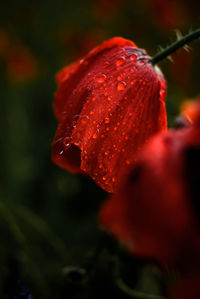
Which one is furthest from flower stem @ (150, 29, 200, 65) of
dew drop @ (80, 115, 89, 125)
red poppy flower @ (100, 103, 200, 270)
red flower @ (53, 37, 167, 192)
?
red poppy flower @ (100, 103, 200, 270)

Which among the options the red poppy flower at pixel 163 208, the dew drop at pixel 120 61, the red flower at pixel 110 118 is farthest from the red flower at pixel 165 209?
the dew drop at pixel 120 61

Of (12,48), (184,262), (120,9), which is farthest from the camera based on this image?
(120,9)

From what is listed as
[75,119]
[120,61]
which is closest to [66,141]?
[75,119]

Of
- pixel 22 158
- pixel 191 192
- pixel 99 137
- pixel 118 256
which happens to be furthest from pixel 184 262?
pixel 22 158

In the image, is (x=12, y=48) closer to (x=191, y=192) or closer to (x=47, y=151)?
(x=47, y=151)

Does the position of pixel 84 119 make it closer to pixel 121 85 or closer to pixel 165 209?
pixel 121 85

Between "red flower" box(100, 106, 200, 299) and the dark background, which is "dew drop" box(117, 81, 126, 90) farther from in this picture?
"red flower" box(100, 106, 200, 299)

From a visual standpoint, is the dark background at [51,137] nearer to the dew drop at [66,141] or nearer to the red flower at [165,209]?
the dew drop at [66,141]
